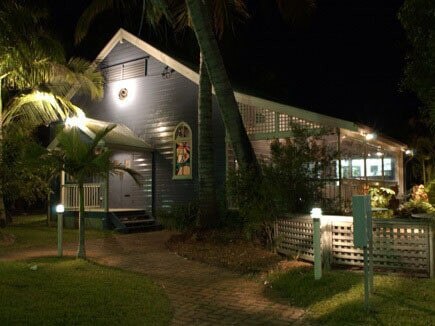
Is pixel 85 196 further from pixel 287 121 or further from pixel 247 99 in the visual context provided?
pixel 287 121

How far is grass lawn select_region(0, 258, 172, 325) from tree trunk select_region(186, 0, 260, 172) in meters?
4.66

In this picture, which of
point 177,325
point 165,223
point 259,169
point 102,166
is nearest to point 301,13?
point 259,169

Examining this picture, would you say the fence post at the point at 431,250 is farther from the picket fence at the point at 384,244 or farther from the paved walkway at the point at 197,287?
the paved walkway at the point at 197,287

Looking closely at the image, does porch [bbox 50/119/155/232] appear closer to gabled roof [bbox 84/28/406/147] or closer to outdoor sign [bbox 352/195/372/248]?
gabled roof [bbox 84/28/406/147]

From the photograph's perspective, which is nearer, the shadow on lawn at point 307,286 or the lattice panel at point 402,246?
the shadow on lawn at point 307,286

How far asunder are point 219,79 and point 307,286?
6.28 meters

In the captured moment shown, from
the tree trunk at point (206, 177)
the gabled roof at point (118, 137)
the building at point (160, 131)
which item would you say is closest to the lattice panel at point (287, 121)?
the building at point (160, 131)

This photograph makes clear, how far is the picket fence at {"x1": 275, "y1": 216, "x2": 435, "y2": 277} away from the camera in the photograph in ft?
26.5

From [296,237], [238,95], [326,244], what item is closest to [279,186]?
[296,237]

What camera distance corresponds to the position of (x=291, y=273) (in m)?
8.57

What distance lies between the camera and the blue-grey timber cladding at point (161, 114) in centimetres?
1764

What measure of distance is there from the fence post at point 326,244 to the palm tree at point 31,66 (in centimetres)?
1035

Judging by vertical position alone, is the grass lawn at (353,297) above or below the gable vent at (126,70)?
below

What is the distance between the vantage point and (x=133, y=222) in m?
16.8
